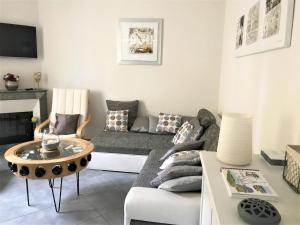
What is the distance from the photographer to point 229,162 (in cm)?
123

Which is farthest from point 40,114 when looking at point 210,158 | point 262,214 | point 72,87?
point 262,214

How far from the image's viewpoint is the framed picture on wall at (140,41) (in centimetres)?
381

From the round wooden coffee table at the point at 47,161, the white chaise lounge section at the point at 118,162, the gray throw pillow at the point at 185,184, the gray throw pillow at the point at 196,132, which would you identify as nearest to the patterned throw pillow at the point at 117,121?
the white chaise lounge section at the point at 118,162

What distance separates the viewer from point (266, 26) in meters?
1.70

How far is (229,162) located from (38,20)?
402cm

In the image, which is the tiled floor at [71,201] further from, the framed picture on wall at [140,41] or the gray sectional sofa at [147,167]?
the framed picture on wall at [140,41]

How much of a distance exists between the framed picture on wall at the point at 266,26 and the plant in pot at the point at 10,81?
3.34 m

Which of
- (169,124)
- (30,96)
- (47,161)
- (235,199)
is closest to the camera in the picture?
(235,199)

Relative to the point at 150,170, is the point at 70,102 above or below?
above

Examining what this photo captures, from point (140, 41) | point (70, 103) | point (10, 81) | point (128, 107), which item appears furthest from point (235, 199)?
point (10, 81)

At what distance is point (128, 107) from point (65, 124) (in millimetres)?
Result: 981

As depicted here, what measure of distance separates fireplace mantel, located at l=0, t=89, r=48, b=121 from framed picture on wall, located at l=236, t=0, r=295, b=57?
3.13m

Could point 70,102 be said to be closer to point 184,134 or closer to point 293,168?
point 184,134

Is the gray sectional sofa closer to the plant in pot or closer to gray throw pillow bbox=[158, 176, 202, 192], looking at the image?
gray throw pillow bbox=[158, 176, 202, 192]
